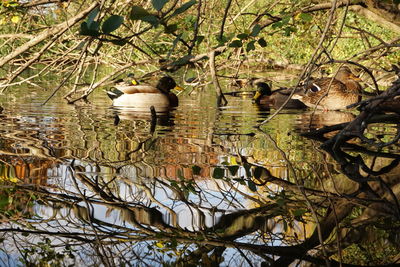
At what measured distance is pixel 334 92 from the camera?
10.8 meters

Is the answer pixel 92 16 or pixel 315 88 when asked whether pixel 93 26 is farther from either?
pixel 315 88

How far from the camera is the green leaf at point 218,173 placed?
439 cm

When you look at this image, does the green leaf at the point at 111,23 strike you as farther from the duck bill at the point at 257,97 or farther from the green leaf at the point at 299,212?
the duck bill at the point at 257,97

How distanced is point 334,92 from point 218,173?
6669 mm

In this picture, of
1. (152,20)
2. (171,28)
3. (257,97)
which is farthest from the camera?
(257,97)

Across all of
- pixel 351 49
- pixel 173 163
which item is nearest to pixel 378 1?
pixel 173 163

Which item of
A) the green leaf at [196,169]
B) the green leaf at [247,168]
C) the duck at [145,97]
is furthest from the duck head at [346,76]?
the green leaf at [196,169]

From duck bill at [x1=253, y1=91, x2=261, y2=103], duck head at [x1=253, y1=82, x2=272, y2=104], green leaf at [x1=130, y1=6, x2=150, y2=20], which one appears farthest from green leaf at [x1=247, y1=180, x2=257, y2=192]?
duck bill at [x1=253, y1=91, x2=261, y2=103]

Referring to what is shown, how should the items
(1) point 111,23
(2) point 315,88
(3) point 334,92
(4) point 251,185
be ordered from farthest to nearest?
(2) point 315,88 → (3) point 334,92 → (4) point 251,185 → (1) point 111,23

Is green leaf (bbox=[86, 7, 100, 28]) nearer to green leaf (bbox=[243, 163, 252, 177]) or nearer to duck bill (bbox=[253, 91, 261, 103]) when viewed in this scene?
green leaf (bbox=[243, 163, 252, 177])

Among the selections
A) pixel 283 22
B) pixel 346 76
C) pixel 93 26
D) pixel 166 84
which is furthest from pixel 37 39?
pixel 166 84

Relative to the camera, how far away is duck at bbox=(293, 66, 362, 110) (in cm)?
1074

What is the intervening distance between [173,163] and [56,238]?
1.99m

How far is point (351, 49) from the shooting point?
20391 mm
